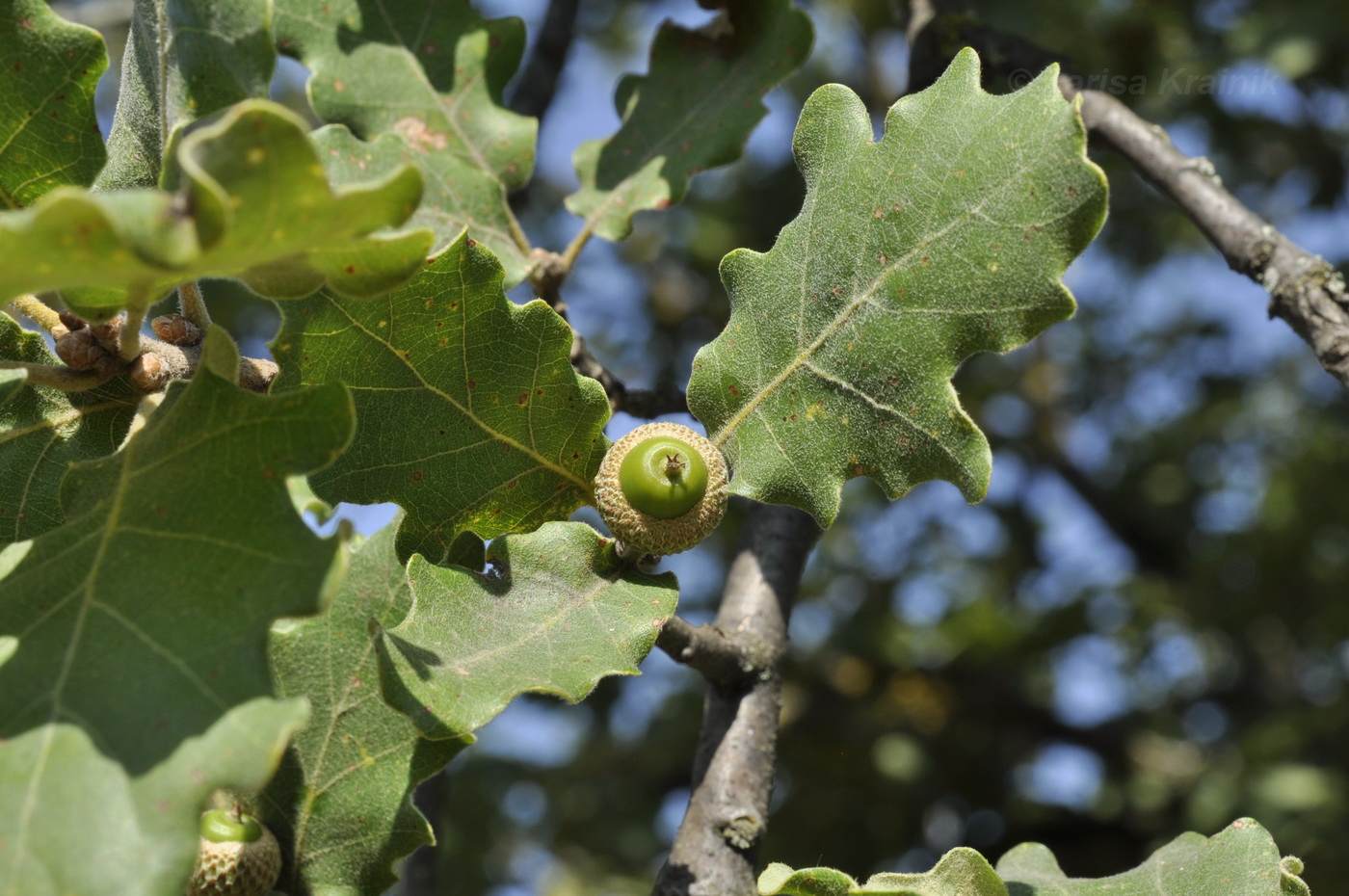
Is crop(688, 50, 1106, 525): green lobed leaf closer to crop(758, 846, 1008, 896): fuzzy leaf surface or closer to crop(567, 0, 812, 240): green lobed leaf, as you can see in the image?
crop(758, 846, 1008, 896): fuzzy leaf surface

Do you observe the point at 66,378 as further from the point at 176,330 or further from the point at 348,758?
the point at 348,758

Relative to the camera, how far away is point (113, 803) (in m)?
0.86

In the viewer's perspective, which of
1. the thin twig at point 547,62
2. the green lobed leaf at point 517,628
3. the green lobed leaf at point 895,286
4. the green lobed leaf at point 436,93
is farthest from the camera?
the thin twig at point 547,62

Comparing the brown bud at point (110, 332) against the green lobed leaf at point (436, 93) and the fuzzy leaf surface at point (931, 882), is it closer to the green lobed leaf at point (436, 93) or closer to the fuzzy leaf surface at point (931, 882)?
the green lobed leaf at point (436, 93)

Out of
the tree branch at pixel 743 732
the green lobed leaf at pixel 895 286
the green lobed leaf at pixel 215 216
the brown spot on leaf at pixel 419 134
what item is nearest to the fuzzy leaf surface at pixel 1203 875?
the tree branch at pixel 743 732

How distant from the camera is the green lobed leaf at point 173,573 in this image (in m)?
0.90

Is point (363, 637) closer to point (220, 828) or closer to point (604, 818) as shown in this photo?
point (220, 828)

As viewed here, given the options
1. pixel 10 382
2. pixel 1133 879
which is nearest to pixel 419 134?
pixel 10 382

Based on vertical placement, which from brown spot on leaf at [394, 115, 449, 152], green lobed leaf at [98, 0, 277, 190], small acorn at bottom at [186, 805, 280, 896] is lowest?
small acorn at bottom at [186, 805, 280, 896]

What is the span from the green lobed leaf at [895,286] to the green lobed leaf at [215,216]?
52 cm

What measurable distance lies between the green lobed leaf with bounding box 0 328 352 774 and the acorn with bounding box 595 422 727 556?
12.6 inches

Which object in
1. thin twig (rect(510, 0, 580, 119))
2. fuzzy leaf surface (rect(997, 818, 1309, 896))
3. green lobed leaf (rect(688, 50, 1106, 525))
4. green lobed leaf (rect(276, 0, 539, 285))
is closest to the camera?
green lobed leaf (rect(688, 50, 1106, 525))

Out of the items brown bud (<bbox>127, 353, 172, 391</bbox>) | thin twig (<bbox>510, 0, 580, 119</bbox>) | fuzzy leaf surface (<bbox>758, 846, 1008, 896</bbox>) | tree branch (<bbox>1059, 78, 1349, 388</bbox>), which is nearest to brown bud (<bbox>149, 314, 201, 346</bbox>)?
brown bud (<bbox>127, 353, 172, 391</bbox>)

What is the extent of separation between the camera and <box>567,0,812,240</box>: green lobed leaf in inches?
68.9
